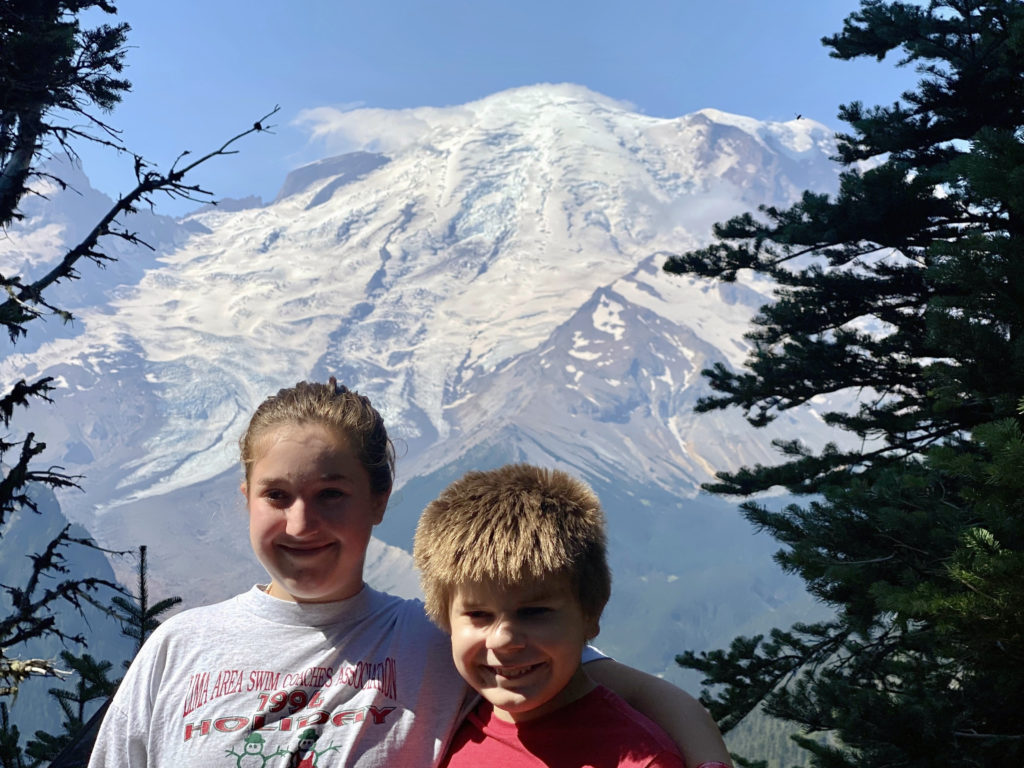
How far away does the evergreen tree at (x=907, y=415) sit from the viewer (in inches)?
219

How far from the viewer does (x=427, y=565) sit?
2379mm

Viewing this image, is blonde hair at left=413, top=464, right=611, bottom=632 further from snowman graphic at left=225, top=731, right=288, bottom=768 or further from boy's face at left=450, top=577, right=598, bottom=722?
snowman graphic at left=225, top=731, right=288, bottom=768

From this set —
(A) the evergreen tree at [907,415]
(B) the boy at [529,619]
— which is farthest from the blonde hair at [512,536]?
(A) the evergreen tree at [907,415]

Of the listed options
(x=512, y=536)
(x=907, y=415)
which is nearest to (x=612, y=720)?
(x=512, y=536)

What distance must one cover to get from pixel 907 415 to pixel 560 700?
39.8 feet

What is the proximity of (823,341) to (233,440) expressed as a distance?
13.2 metres

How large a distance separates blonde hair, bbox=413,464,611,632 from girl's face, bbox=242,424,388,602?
0.77 feet

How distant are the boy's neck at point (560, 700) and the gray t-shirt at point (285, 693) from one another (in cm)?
16

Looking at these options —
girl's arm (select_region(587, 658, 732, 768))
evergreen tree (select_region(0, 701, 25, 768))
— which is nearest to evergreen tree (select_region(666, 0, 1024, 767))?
girl's arm (select_region(587, 658, 732, 768))

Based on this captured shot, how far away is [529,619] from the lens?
2.25 meters

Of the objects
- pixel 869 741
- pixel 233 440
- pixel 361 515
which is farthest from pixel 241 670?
pixel 869 741

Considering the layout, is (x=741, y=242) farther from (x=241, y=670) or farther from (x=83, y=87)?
(x=241, y=670)

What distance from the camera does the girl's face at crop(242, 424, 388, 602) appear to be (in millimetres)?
2486

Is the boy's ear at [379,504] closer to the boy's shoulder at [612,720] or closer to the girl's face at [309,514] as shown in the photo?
the girl's face at [309,514]
